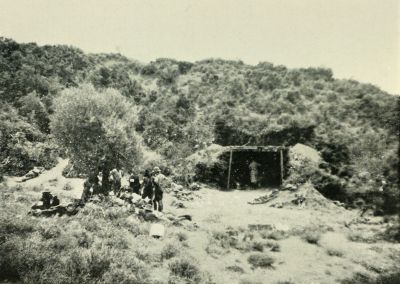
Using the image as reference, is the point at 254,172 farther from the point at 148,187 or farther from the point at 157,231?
the point at 157,231

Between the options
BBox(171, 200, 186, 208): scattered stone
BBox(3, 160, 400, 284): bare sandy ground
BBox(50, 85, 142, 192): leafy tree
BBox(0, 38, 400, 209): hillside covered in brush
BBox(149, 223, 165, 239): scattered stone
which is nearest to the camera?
BBox(3, 160, 400, 284): bare sandy ground

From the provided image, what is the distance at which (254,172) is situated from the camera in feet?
110

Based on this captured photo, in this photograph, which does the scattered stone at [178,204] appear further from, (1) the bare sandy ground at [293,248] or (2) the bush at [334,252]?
(2) the bush at [334,252]

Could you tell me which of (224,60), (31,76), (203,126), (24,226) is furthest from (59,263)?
(224,60)

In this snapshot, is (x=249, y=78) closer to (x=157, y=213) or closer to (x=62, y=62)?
(x=62, y=62)

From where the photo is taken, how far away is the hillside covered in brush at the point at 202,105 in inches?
1363

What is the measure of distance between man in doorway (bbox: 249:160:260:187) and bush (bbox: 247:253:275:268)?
20325mm

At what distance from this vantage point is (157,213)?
16.3 metres

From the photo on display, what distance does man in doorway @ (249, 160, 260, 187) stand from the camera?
1316 inches

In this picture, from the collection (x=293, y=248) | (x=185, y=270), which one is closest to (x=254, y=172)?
(x=293, y=248)

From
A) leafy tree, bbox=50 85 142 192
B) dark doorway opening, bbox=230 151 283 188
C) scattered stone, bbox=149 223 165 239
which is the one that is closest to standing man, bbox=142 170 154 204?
scattered stone, bbox=149 223 165 239

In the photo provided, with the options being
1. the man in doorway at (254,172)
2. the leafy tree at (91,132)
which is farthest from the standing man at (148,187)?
the man in doorway at (254,172)

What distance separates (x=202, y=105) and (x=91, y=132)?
27.1 meters

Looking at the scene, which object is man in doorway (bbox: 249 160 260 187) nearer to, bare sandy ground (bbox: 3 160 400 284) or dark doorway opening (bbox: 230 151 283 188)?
dark doorway opening (bbox: 230 151 283 188)
